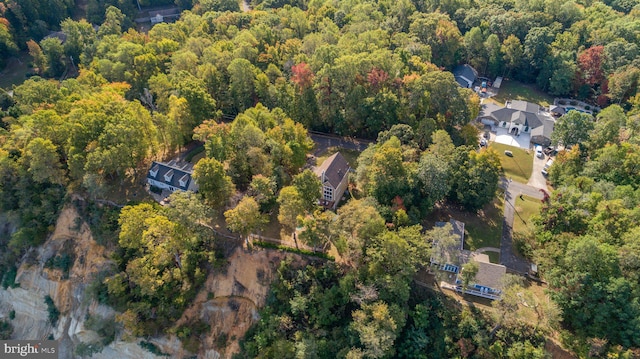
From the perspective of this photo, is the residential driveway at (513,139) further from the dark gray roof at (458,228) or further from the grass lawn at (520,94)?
the dark gray roof at (458,228)

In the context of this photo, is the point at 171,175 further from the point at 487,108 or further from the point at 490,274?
the point at 487,108

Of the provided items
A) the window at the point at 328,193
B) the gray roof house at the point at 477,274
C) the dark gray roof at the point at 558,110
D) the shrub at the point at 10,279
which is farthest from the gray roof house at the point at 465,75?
the shrub at the point at 10,279

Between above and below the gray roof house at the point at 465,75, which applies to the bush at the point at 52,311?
below

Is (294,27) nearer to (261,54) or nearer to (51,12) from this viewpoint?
(261,54)

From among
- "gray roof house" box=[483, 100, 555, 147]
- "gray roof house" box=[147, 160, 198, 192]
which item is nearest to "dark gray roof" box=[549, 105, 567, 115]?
"gray roof house" box=[483, 100, 555, 147]

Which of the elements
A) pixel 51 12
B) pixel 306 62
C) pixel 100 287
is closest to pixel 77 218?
pixel 100 287

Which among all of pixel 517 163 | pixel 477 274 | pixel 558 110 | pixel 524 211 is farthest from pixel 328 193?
pixel 558 110
